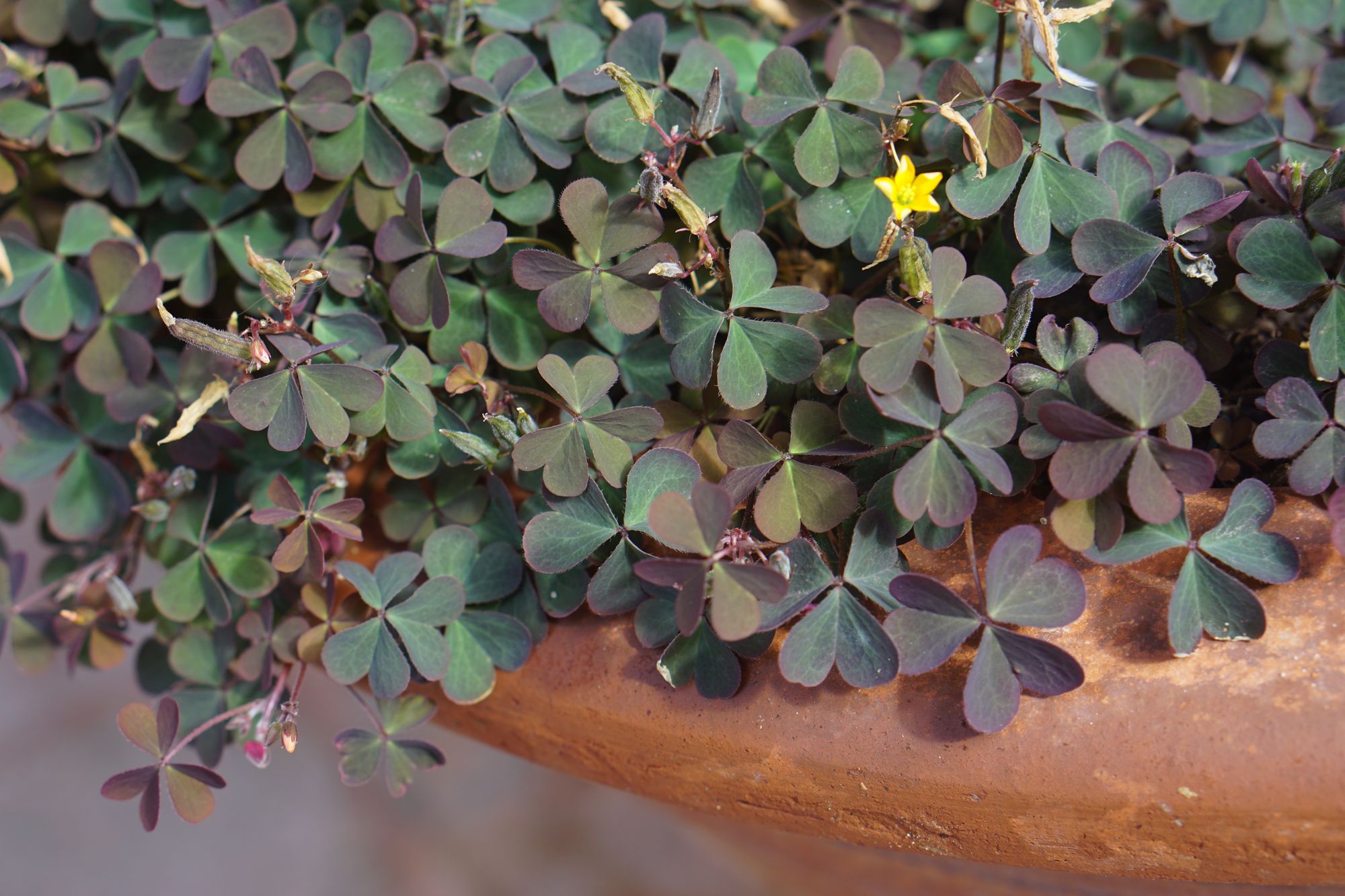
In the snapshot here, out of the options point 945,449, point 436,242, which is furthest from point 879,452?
point 436,242

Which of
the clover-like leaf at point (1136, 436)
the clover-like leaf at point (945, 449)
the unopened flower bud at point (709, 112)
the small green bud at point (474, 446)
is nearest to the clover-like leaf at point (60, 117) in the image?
the small green bud at point (474, 446)

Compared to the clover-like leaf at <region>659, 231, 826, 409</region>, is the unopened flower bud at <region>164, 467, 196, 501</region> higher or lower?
lower

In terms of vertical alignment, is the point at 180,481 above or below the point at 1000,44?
below

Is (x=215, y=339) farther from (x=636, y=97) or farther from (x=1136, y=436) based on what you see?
(x=1136, y=436)

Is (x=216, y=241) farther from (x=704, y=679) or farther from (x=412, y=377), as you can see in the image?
(x=704, y=679)

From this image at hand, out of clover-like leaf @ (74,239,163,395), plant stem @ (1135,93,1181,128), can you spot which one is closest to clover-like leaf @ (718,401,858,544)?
plant stem @ (1135,93,1181,128)

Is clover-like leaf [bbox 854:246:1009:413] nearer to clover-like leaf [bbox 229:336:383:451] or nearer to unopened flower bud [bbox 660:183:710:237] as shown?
unopened flower bud [bbox 660:183:710:237]
